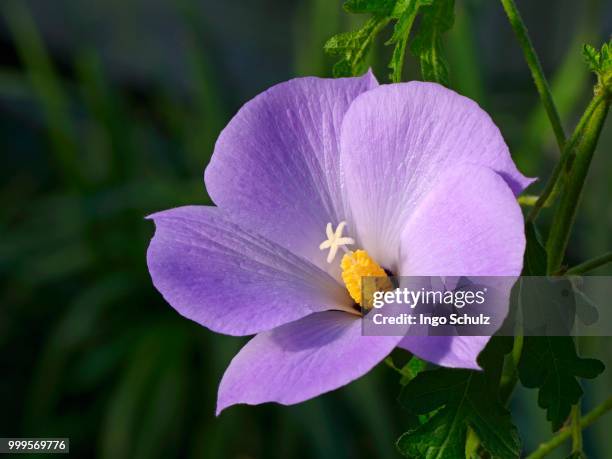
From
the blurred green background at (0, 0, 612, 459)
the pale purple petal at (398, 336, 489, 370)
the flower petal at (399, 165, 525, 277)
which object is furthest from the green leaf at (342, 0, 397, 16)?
the blurred green background at (0, 0, 612, 459)

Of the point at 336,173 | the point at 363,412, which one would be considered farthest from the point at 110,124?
the point at 336,173

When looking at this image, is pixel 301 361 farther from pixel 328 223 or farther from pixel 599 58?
pixel 599 58

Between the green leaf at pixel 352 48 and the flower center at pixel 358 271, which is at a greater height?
Result: the green leaf at pixel 352 48

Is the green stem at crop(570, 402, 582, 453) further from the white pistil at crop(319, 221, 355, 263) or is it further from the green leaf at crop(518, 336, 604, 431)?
the white pistil at crop(319, 221, 355, 263)

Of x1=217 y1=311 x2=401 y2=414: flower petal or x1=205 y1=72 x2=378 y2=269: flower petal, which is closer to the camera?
x1=217 y1=311 x2=401 y2=414: flower petal

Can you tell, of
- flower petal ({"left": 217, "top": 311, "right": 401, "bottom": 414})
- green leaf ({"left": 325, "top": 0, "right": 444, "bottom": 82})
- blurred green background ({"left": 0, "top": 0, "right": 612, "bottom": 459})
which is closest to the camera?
flower petal ({"left": 217, "top": 311, "right": 401, "bottom": 414})

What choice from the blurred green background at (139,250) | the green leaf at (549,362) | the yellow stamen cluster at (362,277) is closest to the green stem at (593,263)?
the green leaf at (549,362)

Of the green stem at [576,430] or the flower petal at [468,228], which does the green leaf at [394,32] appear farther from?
the green stem at [576,430]

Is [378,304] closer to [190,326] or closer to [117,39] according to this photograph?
[190,326]
